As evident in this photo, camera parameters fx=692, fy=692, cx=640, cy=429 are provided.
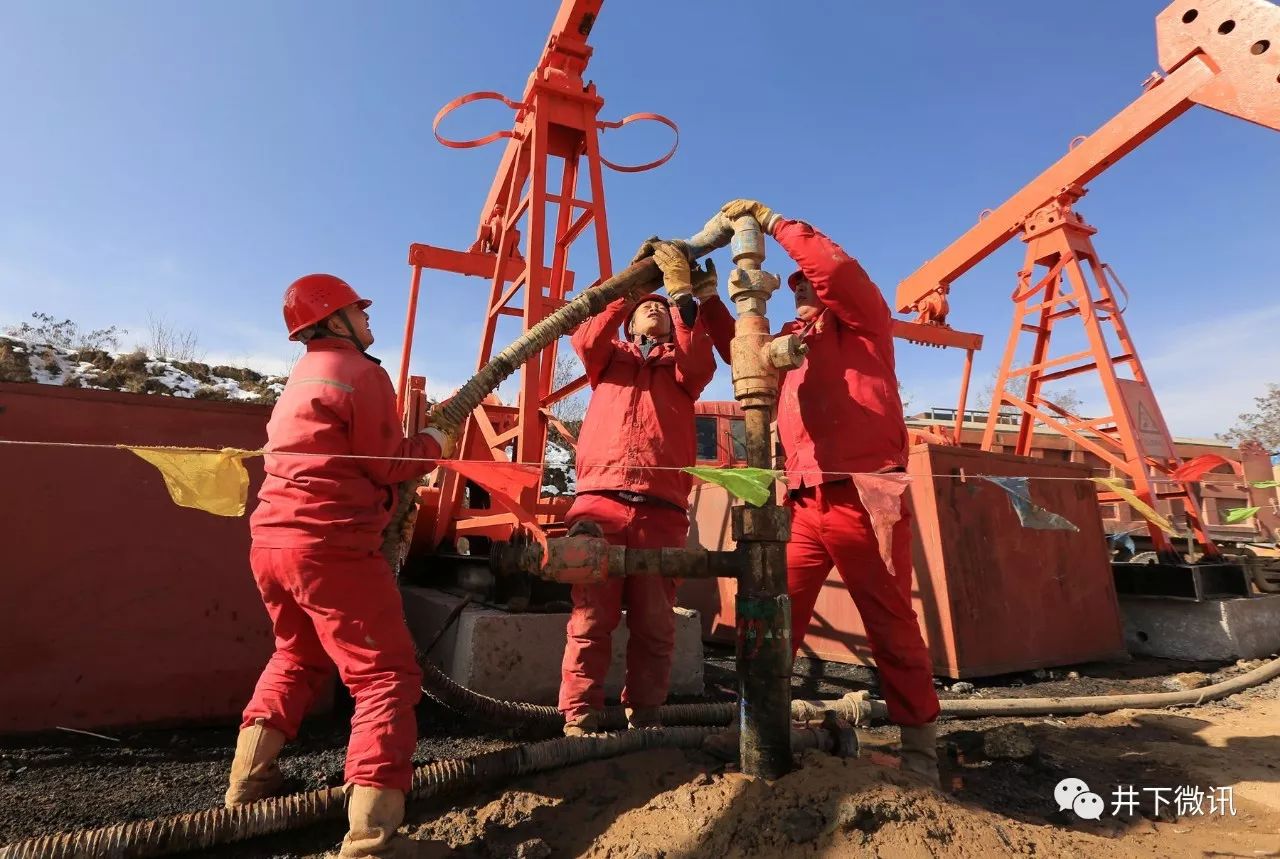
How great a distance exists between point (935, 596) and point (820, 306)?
2582 millimetres

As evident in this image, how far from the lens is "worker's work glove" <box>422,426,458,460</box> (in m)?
2.49

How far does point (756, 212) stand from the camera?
265 cm

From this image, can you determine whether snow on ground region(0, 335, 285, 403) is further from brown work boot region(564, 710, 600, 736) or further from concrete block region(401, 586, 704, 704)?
brown work boot region(564, 710, 600, 736)

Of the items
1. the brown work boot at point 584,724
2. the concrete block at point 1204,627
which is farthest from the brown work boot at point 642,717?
the concrete block at point 1204,627

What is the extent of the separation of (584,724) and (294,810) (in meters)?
1.09

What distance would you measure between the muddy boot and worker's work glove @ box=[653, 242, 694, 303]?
5.33ft

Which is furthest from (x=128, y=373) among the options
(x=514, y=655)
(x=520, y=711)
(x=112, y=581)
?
(x=520, y=711)

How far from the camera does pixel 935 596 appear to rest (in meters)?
4.58

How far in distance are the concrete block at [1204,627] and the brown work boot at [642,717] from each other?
17.9 ft

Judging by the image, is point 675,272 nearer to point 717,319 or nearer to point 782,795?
point 717,319

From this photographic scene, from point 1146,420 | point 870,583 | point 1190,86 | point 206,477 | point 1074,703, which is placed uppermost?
point 1190,86

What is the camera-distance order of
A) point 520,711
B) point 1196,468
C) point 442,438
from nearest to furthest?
point 442,438 → point 520,711 → point 1196,468

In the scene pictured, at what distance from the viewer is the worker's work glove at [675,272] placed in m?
2.70

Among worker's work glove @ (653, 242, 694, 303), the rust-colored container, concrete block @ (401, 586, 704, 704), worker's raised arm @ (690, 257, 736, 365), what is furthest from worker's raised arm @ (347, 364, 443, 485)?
the rust-colored container
